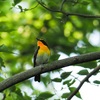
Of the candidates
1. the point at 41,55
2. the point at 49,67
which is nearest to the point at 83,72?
the point at 49,67

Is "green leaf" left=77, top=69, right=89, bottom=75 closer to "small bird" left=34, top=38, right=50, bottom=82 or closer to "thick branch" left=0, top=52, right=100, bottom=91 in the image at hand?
"thick branch" left=0, top=52, right=100, bottom=91

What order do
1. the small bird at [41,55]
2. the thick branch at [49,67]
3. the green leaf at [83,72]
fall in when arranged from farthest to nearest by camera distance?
the small bird at [41,55] < the green leaf at [83,72] < the thick branch at [49,67]

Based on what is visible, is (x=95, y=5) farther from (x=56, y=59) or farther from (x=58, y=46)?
(x=56, y=59)

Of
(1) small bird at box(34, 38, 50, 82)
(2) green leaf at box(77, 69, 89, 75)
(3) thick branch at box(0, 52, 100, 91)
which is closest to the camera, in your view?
(3) thick branch at box(0, 52, 100, 91)

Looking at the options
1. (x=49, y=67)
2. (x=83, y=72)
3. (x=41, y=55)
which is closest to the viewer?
(x=49, y=67)

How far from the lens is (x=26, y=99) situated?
429cm

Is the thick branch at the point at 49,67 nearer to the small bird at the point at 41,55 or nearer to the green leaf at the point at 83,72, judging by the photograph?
the green leaf at the point at 83,72

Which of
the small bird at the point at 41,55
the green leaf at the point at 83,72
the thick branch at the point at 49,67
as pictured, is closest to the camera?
the thick branch at the point at 49,67

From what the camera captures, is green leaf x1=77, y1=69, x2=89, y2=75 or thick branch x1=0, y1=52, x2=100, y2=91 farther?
green leaf x1=77, y1=69, x2=89, y2=75

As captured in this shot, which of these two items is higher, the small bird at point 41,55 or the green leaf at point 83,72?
the small bird at point 41,55

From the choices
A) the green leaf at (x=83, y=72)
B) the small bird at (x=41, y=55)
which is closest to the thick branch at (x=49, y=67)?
the green leaf at (x=83, y=72)

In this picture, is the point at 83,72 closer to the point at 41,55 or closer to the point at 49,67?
the point at 49,67

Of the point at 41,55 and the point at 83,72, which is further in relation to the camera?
the point at 41,55

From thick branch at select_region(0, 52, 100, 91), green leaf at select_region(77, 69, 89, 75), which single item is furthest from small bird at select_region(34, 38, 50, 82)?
thick branch at select_region(0, 52, 100, 91)
